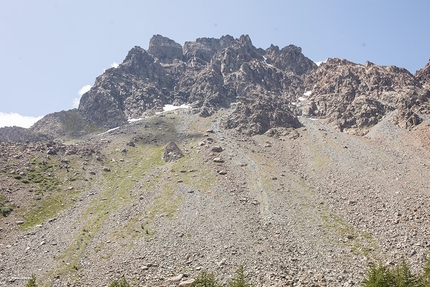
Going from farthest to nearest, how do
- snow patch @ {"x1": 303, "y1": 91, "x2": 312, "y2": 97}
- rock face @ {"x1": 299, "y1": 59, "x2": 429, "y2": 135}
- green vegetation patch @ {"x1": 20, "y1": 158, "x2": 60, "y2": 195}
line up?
snow patch @ {"x1": 303, "y1": 91, "x2": 312, "y2": 97}
rock face @ {"x1": 299, "y1": 59, "x2": 429, "y2": 135}
green vegetation patch @ {"x1": 20, "y1": 158, "x2": 60, "y2": 195}

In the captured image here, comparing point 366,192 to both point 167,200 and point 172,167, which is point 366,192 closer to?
point 167,200

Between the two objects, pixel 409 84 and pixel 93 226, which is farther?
pixel 409 84

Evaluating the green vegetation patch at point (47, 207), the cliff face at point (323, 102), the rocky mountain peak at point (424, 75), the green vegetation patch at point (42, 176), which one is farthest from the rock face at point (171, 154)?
the rocky mountain peak at point (424, 75)

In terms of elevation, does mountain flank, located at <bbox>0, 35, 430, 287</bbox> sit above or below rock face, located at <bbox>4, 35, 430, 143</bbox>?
below

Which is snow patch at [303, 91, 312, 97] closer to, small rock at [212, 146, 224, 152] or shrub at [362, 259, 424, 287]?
small rock at [212, 146, 224, 152]

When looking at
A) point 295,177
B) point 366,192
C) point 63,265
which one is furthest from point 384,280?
point 295,177

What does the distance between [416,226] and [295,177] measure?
114 feet

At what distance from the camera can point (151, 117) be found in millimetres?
172000

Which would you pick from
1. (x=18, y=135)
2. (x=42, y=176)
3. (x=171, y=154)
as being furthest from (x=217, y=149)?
(x=18, y=135)

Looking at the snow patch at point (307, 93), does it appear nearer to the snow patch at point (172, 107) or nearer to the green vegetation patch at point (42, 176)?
the snow patch at point (172, 107)

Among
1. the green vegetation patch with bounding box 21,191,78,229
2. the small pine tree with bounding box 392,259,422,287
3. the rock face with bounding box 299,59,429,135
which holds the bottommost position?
the small pine tree with bounding box 392,259,422,287

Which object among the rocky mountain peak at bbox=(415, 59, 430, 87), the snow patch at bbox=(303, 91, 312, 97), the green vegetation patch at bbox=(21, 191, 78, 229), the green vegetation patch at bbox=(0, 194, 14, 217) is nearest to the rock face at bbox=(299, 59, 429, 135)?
the snow patch at bbox=(303, 91, 312, 97)

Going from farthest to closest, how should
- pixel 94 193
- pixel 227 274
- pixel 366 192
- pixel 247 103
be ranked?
pixel 247 103
pixel 94 193
pixel 366 192
pixel 227 274

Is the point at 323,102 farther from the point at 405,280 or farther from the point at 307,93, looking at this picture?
the point at 405,280
